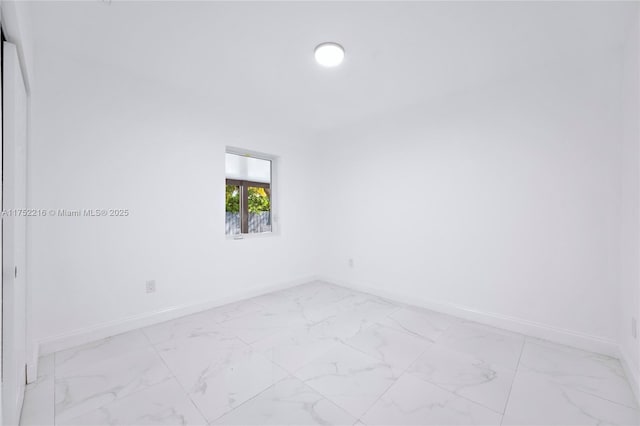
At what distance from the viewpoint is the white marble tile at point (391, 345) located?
2.07 meters

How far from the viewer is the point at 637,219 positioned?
1.80 metres

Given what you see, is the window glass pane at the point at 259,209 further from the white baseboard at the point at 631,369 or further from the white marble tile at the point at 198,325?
the white baseboard at the point at 631,369

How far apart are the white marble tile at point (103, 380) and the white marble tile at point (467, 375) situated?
1794 mm

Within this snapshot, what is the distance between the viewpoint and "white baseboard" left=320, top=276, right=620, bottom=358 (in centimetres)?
218

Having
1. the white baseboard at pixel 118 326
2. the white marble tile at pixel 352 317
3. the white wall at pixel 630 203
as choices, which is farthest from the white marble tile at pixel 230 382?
the white wall at pixel 630 203

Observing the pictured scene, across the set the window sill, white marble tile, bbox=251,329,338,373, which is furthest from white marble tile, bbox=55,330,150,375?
the window sill

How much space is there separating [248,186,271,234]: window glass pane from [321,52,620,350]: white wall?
1.41m

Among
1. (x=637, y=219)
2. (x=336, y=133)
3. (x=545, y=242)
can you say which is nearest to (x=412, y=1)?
(x=637, y=219)

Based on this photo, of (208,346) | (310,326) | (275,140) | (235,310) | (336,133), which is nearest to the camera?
(208,346)

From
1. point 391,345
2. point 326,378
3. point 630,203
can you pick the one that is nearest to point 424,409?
point 326,378

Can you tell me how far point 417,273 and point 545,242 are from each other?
1.28 metres

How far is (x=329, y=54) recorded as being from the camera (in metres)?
2.27

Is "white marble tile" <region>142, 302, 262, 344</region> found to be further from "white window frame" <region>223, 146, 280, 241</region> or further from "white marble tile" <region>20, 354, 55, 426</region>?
"white window frame" <region>223, 146, 280, 241</region>

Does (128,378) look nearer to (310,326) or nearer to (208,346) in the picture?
(208,346)
